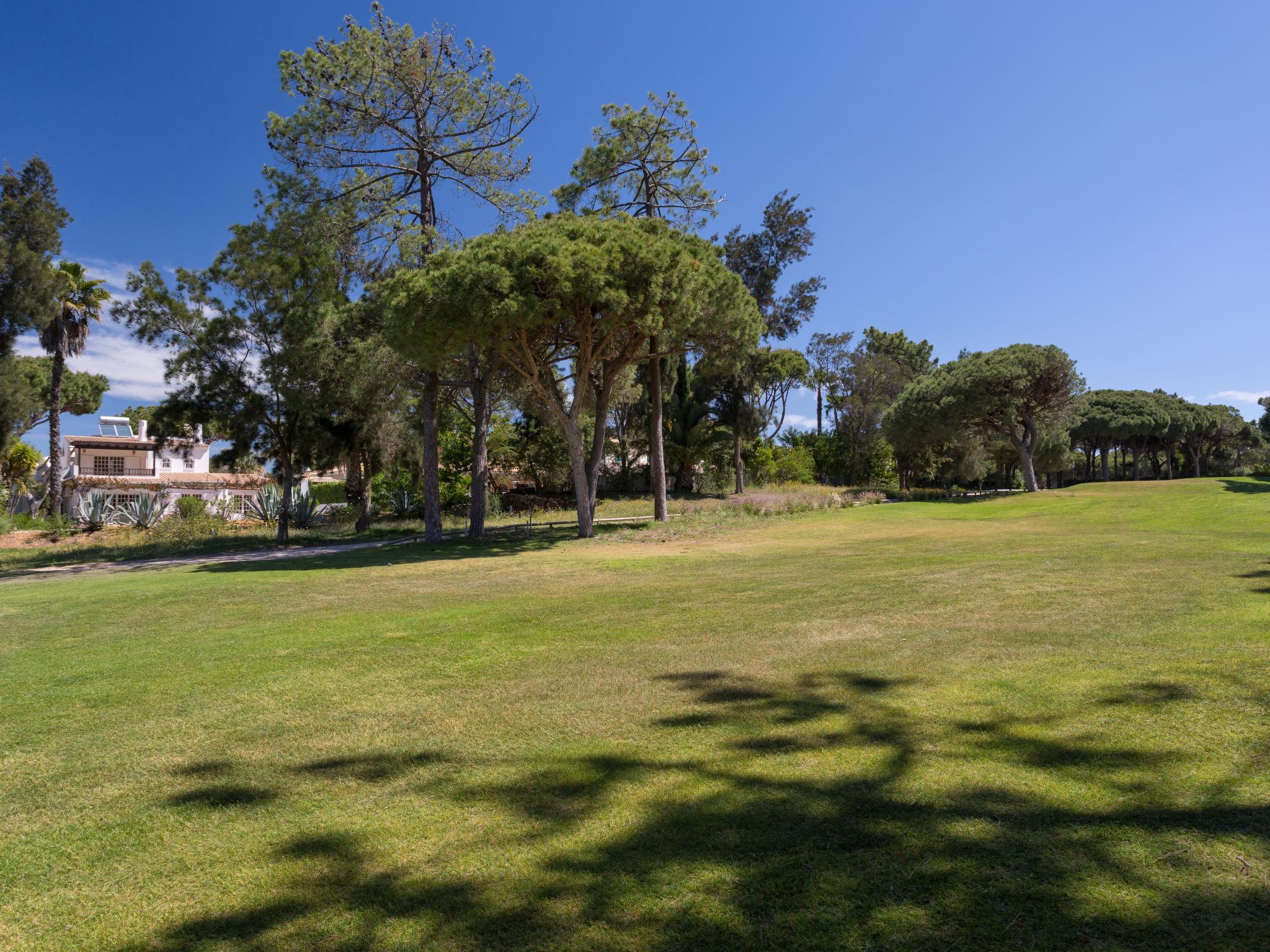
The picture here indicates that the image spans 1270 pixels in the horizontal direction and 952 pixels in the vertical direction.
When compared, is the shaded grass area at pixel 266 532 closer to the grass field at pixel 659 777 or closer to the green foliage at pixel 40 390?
the green foliage at pixel 40 390

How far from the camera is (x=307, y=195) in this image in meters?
21.3

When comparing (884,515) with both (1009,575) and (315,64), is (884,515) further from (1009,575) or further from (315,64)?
(315,64)

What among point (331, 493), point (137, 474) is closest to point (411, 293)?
point (331, 493)

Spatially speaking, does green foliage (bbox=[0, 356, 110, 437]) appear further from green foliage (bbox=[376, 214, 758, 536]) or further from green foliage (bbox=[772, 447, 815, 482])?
green foliage (bbox=[772, 447, 815, 482])

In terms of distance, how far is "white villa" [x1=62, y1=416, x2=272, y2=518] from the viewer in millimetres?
40812

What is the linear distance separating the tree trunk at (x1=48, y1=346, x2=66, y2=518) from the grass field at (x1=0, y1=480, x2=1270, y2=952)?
107 feet

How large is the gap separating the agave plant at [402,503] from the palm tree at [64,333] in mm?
15609

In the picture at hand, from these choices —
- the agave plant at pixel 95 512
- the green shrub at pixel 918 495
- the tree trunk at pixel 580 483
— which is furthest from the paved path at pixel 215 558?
the green shrub at pixel 918 495

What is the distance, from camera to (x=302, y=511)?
1065 inches

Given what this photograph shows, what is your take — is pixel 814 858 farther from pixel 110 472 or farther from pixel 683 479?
pixel 110 472

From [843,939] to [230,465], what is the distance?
27.4 m

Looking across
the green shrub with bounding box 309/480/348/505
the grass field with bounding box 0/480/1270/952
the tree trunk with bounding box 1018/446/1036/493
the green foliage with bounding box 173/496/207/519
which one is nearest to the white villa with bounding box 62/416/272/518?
the green foliage with bounding box 173/496/207/519

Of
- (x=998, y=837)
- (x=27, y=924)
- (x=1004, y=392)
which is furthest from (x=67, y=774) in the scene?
(x=1004, y=392)

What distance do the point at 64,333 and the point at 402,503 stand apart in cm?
2000
